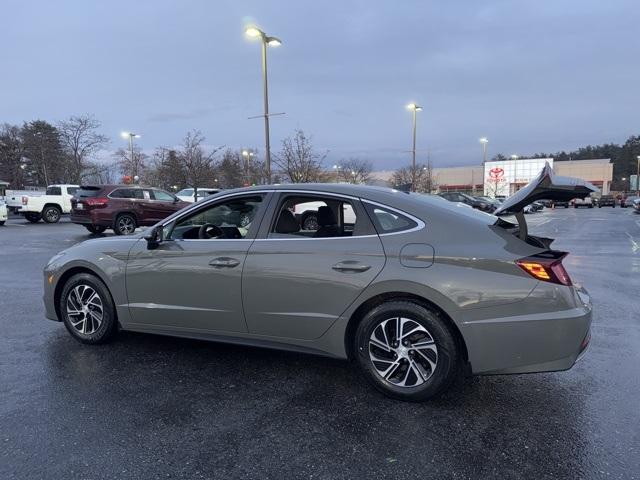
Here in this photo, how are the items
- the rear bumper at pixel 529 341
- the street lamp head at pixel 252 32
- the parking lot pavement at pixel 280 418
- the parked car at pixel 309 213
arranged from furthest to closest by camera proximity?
the street lamp head at pixel 252 32 → the parked car at pixel 309 213 → the rear bumper at pixel 529 341 → the parking lot pavement at pixel 280 418

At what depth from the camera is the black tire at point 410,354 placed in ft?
10.8

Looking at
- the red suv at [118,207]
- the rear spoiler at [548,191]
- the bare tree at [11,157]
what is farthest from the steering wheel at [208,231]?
the bare tree at [11,157]

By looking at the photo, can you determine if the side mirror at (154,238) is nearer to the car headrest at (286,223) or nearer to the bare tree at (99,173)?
the car headrest at (286,223)

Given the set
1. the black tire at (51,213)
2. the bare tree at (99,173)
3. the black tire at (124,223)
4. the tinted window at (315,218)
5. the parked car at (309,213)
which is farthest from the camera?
the bare tree at (99,173)

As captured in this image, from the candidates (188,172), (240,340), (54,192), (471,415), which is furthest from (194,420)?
(188,172)

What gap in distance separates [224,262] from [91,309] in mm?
1722

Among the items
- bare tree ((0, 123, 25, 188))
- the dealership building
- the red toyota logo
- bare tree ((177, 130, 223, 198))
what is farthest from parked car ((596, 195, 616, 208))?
bare tree ((0, 123, 25, 188))

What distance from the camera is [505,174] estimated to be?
253ft

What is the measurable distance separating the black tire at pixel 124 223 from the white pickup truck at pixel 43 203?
331 inches

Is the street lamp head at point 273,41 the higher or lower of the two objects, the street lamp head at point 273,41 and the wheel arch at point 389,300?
the higher

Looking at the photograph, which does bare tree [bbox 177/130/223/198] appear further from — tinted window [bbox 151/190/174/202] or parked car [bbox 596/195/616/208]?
parked car [bbox 596/195/616/208]

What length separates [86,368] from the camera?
409 centimetres

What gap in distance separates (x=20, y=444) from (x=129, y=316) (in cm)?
161

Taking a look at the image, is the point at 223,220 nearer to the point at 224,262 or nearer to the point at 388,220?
the point at 224,262
